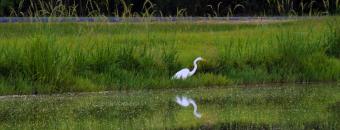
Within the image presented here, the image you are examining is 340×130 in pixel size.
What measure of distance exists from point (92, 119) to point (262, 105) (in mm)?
2616

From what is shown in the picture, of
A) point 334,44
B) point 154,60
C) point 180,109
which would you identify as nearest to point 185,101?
point 180,109

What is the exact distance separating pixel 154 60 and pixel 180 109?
3.33 meters

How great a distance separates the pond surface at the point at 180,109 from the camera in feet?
31.4

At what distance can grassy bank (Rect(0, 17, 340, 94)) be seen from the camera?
12.9 meters

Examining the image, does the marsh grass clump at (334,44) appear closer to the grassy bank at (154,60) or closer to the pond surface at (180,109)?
the grassy bank at (154,60)

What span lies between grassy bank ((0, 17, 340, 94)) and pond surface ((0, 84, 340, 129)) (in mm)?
411

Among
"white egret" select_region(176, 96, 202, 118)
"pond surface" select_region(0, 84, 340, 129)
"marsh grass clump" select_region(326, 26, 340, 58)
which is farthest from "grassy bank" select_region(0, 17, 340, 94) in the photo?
"white egret" select_region(176, 96, 202, 118)

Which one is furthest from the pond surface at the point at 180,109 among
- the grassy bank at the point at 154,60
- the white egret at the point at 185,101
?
the grassy bank at the point at 154,60

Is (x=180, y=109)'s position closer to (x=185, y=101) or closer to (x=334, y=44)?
(x=185, y=101)

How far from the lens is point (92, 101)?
1182cm

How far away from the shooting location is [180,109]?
1095cm

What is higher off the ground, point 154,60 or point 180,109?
point 154,60

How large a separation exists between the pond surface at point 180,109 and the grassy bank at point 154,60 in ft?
1.35

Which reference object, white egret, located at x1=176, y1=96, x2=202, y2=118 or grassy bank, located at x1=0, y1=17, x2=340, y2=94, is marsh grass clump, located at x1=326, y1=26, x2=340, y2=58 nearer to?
grassy bank, located at x1=0, y1=17, x2=340, y2=94
